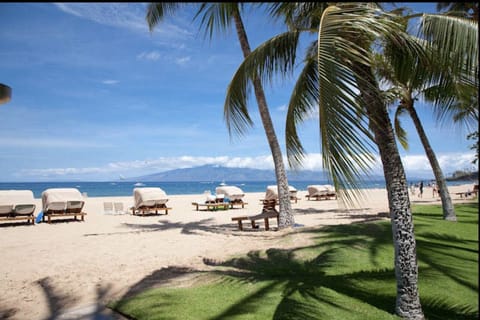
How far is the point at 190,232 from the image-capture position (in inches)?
427

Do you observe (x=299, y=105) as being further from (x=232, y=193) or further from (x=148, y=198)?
(x=232, y=193)

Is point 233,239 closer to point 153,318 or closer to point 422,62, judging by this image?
point 153,318

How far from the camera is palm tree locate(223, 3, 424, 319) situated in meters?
2.34

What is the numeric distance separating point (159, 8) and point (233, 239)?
657cm

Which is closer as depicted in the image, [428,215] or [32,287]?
[32,287]

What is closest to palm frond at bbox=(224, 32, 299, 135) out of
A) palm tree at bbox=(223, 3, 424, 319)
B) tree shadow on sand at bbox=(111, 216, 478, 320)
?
palm tree at bbox=(223, 3, 424, 319)

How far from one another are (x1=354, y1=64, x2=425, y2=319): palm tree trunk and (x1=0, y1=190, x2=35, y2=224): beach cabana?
12.3 m

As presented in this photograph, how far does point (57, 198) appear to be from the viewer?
44.5ft

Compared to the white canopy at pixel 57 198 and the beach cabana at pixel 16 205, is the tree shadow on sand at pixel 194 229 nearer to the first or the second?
the white canopy at pixel 57 198

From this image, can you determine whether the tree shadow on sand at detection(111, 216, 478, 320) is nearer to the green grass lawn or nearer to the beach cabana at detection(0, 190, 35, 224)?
the green grass lawn

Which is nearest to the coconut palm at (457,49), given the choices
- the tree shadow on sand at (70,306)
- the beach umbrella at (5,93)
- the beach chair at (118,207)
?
the beach umbrella at (5,93)

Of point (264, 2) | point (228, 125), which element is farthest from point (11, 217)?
point (264, 2)

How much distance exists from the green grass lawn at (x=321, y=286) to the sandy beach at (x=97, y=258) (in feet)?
2.32

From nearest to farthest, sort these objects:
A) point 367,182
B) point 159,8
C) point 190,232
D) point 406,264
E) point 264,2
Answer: point 367,182 → point 406,264 → point 264,2 → point 159,8 → point 190,232
